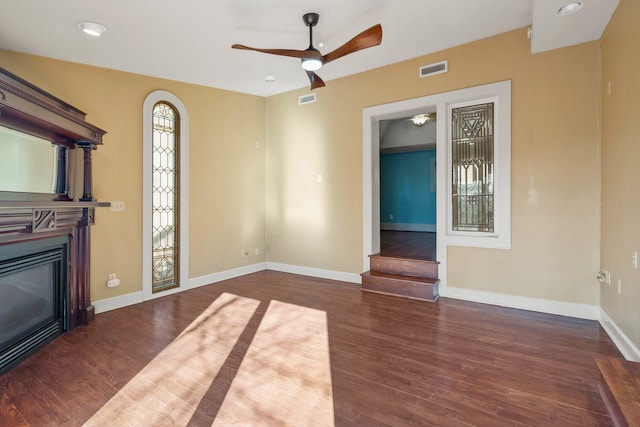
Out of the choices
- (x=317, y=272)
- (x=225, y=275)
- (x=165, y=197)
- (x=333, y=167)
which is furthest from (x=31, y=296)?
(x=333, y=167)

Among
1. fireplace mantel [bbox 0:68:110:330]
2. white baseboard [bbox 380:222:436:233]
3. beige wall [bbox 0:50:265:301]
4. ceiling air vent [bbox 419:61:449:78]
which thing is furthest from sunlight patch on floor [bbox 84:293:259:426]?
white baseboard [bbox 380:222:436:233]

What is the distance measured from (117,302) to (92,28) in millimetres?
3059

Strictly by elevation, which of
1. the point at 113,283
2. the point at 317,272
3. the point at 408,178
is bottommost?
the point at 317,272

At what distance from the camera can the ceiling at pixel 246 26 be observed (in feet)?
9.53

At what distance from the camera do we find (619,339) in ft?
9.09

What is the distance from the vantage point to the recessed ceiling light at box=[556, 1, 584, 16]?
270 centimetres

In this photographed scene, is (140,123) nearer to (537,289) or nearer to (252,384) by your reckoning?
(252,384)

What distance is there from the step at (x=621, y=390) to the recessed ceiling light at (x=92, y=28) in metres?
4.85

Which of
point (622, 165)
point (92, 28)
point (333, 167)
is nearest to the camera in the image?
point (622, 165)

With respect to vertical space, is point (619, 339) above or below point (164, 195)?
below

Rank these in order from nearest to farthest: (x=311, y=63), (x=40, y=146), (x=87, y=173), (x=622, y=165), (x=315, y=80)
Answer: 1. (x=622, y=165)
2. (x=40, y=146)
3. (x=311, y=63)
4. (x=87, y=173)
5. (x=315, y=80)

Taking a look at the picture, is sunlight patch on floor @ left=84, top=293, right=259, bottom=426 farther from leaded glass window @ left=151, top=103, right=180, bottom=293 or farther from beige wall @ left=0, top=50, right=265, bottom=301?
beige wall @ left=0, top=50, right=265, bottom=301

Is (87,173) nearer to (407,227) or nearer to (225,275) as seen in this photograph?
(225,275)

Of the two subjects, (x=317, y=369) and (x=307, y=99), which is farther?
(x=307, y=99)
